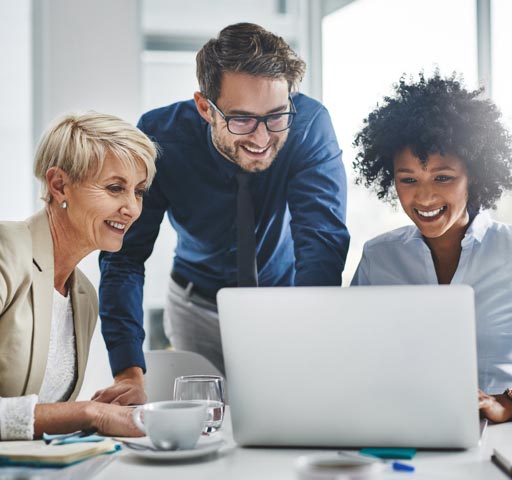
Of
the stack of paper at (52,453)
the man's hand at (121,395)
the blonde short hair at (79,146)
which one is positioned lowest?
the man's hand at (121,395)

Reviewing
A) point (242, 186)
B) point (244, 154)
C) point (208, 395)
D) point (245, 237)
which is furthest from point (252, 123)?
point (208, 395)

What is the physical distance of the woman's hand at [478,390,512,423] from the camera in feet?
4.68

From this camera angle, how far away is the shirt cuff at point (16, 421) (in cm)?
131

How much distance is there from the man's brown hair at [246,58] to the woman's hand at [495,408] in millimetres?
1304

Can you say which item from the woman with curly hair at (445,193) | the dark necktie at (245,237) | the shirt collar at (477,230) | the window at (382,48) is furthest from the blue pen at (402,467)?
the window at (382,48)

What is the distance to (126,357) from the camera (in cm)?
232

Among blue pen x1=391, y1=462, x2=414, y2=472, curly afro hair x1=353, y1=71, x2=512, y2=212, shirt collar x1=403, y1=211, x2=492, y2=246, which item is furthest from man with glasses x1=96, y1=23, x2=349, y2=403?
blue pen x1=391, y1=462, x2=414, y2=472


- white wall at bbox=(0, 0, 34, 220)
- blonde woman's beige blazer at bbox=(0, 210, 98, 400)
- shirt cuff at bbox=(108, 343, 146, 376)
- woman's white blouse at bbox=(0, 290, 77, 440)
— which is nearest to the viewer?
blonde woman's beige blazer at bbox=(0, 210, 98, 400)

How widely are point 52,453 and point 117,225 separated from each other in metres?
1.11

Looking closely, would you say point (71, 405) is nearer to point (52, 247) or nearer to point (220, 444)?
point (220, 444)

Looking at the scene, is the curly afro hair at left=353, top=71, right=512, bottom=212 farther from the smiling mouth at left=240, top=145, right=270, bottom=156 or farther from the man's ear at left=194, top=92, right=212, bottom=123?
the man's ear at left=194, top=92, right=212, bottom=123

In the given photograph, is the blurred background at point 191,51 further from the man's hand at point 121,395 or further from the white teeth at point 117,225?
the man's hand at point 121,395

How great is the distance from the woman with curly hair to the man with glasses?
22 cm

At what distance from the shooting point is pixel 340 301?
1134 millimetres
